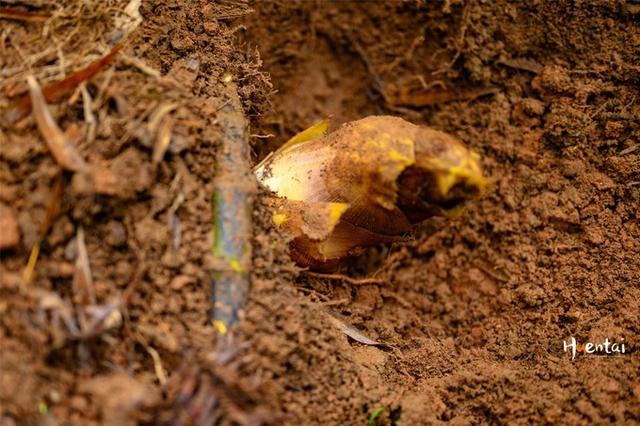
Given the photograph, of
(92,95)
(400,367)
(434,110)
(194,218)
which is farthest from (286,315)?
(434,110)

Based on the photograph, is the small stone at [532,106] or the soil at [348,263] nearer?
the soil at [348,263]

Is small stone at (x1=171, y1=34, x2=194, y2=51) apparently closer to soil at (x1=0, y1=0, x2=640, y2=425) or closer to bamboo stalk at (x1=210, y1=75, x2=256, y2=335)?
soil at (x1=0, y1=0, x2=640, y2=425)

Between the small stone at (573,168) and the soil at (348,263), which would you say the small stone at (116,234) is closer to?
the soil at (348,263)

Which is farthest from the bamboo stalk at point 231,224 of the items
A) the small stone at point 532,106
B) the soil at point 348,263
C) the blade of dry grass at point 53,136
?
the small stone at point 532,106

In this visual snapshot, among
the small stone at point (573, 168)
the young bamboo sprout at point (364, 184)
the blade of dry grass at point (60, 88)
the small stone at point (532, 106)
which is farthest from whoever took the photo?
the small stone at point (532, 106)

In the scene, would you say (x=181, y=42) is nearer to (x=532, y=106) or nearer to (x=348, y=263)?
(x=348, y=263)

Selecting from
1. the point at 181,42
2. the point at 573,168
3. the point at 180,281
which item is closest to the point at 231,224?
the point at 180,281

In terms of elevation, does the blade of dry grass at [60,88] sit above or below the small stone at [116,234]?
above
